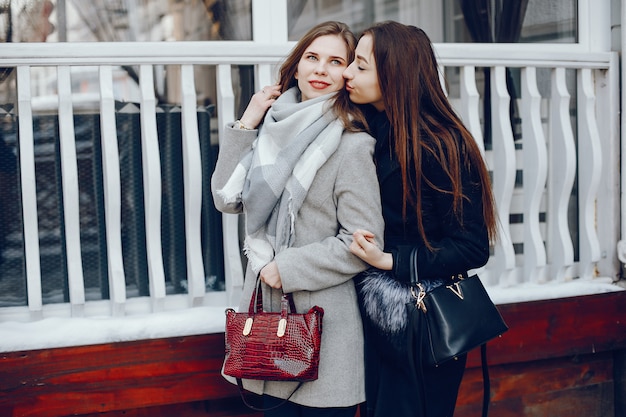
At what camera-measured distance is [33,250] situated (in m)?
2.86

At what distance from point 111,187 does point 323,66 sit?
1.03 metres

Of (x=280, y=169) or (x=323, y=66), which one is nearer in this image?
(x=280, y=169)

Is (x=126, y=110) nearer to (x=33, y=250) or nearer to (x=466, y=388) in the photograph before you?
(x=33, y=250)

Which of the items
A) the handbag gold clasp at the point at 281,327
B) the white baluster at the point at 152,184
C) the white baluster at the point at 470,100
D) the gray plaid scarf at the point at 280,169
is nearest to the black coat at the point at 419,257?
the gray plaid scarf at the point at 280,169

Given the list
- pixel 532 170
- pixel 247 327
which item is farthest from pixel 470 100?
pixel 247 327

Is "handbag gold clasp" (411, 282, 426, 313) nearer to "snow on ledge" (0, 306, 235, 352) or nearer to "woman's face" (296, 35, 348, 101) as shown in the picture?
"woman's face" (296, 35, 348, 101)

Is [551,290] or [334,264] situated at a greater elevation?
[334,264]

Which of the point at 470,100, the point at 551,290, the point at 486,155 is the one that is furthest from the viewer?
the point at 486,155

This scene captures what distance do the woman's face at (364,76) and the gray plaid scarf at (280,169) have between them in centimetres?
8

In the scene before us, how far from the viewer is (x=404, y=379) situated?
7.35ft

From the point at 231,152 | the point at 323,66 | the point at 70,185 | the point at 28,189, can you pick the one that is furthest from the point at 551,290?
the point at 28,189

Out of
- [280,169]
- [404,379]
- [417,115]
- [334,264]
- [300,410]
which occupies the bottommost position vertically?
[300,410]

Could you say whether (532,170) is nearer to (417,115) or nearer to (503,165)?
(503,165)

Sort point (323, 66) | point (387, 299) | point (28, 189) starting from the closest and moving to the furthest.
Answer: point (387, 299)
point (323, 66)
point (28, 189)
